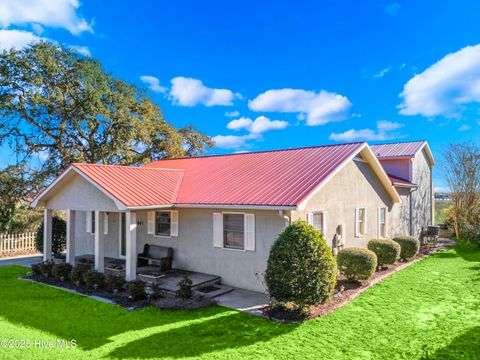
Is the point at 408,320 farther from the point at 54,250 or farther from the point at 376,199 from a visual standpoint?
the point at 54,250

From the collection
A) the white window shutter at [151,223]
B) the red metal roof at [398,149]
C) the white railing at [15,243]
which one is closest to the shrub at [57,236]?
the white railing at [15,243]

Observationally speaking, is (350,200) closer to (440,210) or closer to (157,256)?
(157,256)

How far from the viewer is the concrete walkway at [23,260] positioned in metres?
17.7

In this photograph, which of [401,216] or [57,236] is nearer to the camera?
[57,236]

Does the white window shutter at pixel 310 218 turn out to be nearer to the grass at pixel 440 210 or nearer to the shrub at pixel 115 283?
the shrub at pixel 115 283

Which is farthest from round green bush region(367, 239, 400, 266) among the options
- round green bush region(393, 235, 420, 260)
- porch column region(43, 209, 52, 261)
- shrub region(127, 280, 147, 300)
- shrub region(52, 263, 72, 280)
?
porch column region(43, 209, 52, 261)

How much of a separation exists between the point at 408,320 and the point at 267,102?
77.4ft

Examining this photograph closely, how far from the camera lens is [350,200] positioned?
14555 mm

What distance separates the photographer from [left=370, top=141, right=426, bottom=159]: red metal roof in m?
22.2

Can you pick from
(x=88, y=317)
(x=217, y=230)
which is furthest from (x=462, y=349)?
(x=88, y=317)

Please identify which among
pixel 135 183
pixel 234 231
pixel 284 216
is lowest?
pixel 234 231

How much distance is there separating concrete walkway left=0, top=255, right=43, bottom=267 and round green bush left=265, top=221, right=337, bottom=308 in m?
14.8

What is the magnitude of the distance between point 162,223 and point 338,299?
8.34 meters

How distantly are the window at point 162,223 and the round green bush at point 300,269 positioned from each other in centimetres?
684
